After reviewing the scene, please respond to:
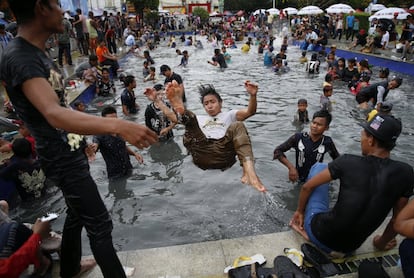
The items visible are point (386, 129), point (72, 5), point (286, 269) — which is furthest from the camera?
point (72, 5)

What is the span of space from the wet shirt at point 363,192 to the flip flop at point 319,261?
0.74 feet

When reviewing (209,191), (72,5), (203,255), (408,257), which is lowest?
(209,191)

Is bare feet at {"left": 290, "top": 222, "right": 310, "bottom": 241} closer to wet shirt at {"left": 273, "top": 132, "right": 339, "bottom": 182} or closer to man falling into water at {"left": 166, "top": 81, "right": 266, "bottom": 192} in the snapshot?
man falling into water at {"left": 166, "top": 81, "right": 266, "bottom": 192}

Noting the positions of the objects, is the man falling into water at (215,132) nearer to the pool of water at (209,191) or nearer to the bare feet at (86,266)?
the pool of water at (209,191)

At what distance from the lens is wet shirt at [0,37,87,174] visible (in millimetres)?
1926

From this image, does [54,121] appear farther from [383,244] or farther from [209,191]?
[209,191]

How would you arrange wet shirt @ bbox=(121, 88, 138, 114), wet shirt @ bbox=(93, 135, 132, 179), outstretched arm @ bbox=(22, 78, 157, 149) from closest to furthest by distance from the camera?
1. outstretched arm @ bbox=(22, 78, 157, 149)
2. wet shirt @ bbox=(93, 135, 132, 179)
3. wet shirt @ bbox=(121, 88, 138, 114)

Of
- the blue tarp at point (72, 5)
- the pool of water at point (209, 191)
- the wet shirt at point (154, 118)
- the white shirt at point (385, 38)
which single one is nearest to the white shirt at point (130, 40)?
the blue tarp at point (72, 5)

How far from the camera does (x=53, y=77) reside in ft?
7.08

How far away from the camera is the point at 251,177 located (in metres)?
3.93

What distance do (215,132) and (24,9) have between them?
10.1 feet

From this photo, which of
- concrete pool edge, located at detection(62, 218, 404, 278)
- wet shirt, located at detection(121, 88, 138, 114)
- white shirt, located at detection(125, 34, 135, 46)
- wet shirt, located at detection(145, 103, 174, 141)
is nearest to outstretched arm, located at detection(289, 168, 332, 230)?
concrete pool edge, located at detection(62, 218, 404, 278)

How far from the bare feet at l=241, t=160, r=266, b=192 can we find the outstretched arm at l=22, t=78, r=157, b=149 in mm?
2168

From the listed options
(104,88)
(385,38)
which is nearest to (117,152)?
(104,88)
